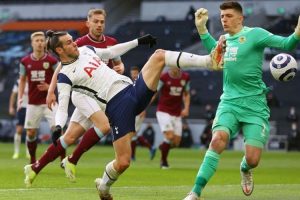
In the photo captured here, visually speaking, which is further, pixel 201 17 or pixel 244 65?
pixel 244 65

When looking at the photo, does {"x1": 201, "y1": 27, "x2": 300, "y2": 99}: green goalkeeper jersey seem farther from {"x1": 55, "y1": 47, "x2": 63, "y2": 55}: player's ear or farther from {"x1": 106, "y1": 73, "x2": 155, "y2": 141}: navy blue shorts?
{"x1": 55, "y1": 47, "x2": 63, "y2": 55}: player's ear

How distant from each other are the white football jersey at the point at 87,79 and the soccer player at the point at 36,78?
7108 millimetres

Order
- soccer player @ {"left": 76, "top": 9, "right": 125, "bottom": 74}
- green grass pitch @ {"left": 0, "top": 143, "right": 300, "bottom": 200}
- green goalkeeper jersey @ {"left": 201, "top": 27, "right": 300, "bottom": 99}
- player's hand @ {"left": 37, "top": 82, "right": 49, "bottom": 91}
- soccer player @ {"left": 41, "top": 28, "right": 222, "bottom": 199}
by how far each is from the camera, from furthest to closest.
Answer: player's hand @ {"left": 37, "top": 82, "right": 49, "bottom": 91} < soccer player @ {"left": 76, "top": 9, "right": 125, "bottom": 74} < green grass pitch @ {"left": 0, "top": 143, "right": 300, "bottom": 200} < green goalkeeper jersey @ {"left": 201, "top": 27, "right": 300, "bottom": 99} < soccer player @ {"left": 41, "top": 28, "right": 222, "bottom": 199}

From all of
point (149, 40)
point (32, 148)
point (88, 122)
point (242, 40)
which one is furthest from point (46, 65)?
point (242, 40)

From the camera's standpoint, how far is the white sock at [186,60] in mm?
9766

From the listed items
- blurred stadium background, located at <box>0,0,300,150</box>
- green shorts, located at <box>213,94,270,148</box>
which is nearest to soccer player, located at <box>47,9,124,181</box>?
green shorts, located at <box>213,94,270,148</box>

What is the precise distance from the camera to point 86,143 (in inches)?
567

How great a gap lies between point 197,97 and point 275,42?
2630 centimetres

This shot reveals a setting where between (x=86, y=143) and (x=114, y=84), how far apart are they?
11.7 feet

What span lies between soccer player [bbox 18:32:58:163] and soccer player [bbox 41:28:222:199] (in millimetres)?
6966

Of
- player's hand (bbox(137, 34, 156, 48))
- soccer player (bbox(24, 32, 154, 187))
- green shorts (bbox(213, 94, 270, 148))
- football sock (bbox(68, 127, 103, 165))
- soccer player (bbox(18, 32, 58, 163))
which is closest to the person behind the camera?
green shorts (bbox(213, 94, 270, 148))

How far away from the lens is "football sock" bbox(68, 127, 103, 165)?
14.3m

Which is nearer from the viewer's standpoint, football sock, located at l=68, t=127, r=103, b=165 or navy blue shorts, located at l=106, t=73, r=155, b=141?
navy blue shorts, located at l=106, t=73, r=155, b=141

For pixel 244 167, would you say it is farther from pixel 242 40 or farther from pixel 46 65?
pixel 46 65
